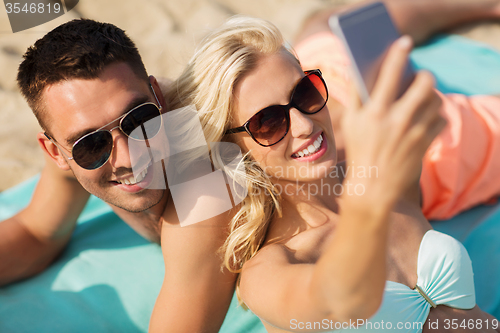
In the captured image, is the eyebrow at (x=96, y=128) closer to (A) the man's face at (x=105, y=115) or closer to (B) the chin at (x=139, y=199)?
(A) the man's face at (x=105, y=115)

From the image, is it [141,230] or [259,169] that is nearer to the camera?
[259,169]

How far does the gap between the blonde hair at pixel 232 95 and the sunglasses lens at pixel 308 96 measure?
8.6 inches

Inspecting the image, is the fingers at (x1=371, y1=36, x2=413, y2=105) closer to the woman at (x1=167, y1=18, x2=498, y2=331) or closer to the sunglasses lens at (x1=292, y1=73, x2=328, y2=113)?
the woman at (x1=167, y1=18, x2=498, y2=331)

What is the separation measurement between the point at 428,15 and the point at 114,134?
139 inches

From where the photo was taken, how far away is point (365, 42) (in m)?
0.91

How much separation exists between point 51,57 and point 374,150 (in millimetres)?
1536

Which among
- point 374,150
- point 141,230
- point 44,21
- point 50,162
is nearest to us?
point 374,150

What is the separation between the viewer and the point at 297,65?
5.89ft

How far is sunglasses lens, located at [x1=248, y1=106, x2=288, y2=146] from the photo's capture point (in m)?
1.66

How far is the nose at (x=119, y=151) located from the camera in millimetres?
1690

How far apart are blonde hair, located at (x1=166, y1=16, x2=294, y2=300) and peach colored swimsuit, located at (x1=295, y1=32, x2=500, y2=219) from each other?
4.14 feet

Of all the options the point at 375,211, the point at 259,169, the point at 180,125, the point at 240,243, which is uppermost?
the point at 375,211

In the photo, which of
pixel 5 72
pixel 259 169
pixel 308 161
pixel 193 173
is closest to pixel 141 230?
pixel 193 173

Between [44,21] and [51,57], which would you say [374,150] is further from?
[44,21]
